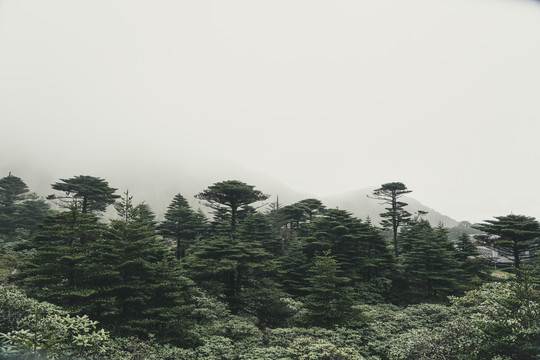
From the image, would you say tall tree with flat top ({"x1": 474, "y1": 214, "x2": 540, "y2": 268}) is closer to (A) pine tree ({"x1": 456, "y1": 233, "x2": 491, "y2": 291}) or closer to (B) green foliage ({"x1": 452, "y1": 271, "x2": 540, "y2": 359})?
(A) pine tree ({"x1": 456, "y1": 233, "x2": 491, "y2": 291})

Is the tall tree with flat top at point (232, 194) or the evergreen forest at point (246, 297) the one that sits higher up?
the tall tree with flat top at point (232, 194)

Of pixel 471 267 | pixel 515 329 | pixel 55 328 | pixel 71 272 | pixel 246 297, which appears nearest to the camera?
pixel 55 328

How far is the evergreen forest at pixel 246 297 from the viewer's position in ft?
22.7

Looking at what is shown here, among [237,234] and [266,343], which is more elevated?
[237,234]

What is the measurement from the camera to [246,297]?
53.7ft

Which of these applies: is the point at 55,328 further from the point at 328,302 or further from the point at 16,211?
the point at 16,211

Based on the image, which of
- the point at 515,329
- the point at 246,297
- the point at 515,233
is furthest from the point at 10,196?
the point at 515,233

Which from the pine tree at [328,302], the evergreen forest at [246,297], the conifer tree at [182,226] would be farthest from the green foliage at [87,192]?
the pine tree at [328,302]

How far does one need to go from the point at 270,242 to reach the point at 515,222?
20.5 m

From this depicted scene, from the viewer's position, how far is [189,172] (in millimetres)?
171250

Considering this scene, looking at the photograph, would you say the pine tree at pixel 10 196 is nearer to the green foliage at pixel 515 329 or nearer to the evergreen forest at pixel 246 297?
the evergreen forest at pixel 246 297

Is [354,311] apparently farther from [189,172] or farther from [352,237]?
[189,172]

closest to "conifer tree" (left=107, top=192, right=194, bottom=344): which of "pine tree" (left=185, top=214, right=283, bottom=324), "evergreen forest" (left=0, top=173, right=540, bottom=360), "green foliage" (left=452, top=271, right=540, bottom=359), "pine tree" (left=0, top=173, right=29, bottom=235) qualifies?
"evergreen forest" (left=0, top=173, right=540, bottom=360)

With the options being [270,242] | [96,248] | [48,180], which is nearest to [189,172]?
[48,180]
